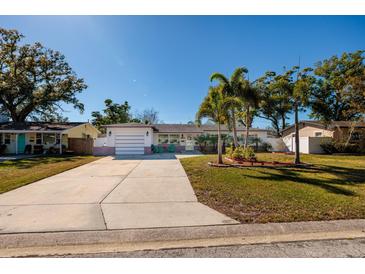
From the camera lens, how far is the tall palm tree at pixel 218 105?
10.2 metres

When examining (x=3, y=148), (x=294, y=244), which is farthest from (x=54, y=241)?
(x=3, y=148)

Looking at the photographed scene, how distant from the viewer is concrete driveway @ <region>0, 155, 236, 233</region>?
3.52 metres

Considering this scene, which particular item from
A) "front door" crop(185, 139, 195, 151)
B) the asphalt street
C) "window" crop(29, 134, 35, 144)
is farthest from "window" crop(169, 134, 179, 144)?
the asphalt street

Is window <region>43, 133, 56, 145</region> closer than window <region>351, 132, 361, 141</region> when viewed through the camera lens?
No

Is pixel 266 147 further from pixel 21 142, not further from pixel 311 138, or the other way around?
pixel 21 142

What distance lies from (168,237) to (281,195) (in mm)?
3537

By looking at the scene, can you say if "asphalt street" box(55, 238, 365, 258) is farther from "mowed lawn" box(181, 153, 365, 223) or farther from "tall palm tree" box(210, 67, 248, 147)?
"tall palm tree" box(210, 67, 248, 147)

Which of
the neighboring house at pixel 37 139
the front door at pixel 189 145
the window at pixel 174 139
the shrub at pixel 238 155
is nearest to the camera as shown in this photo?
the shrub at pixel 238 155

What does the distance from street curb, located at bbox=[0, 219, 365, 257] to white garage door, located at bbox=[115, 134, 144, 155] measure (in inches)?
612

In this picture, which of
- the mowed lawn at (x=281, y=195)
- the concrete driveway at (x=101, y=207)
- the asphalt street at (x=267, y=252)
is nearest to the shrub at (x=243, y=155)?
the mowed lawn at (x=281, y=195)

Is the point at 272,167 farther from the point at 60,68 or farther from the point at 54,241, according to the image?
the point at 60,68

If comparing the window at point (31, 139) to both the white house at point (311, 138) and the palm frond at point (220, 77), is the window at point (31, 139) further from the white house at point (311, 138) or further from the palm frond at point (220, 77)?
the white house at point (311, 138)

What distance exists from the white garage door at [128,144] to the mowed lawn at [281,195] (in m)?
11.9

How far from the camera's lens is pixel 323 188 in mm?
5754
